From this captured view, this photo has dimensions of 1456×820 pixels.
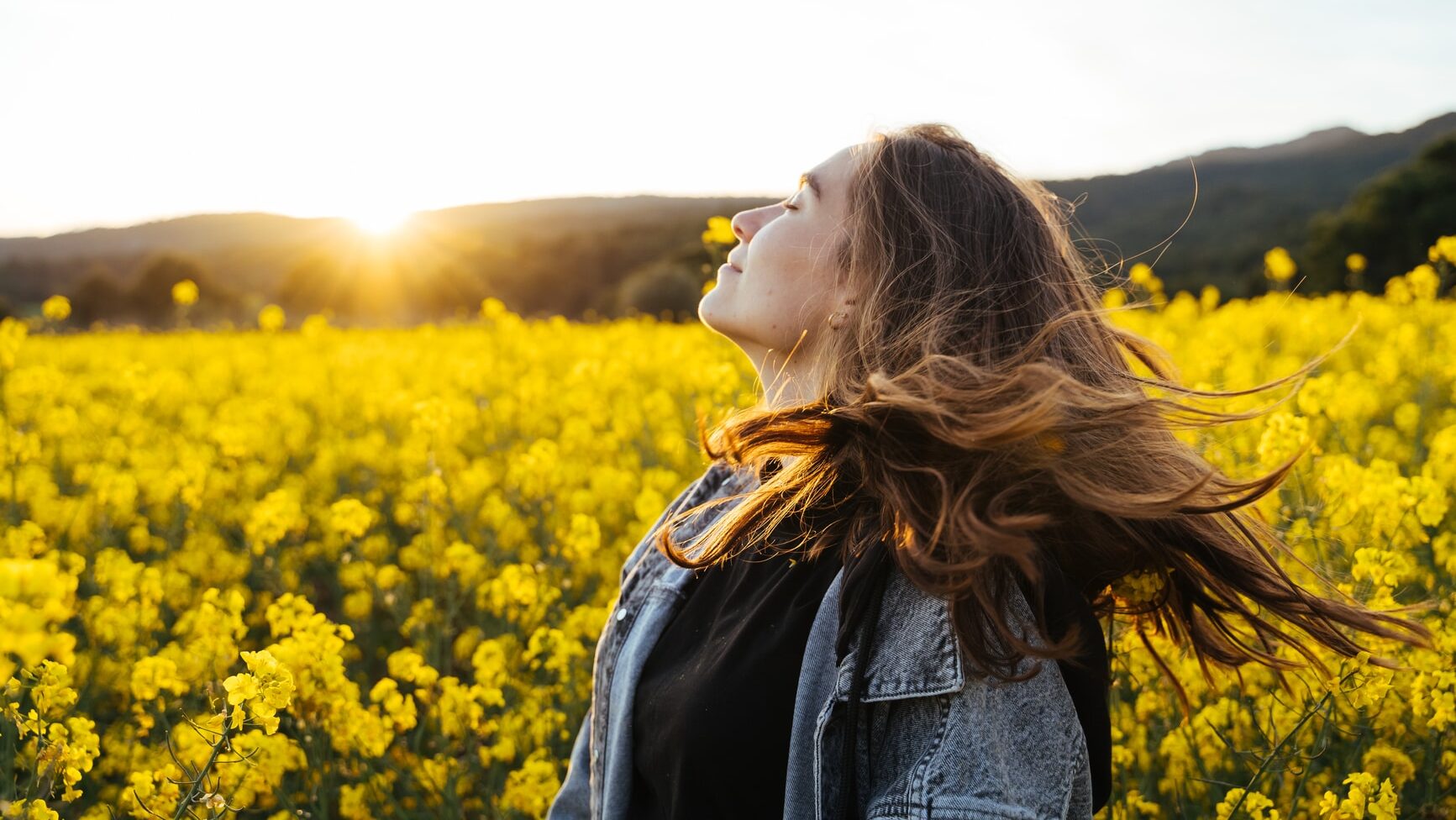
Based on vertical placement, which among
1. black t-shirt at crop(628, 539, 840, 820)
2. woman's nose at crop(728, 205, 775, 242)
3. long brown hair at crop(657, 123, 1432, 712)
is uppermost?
woman's nose at crop(728, 205, 775, 242)

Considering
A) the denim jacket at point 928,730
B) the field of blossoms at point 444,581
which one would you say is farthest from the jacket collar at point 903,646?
the field of blossoms at point 444,581

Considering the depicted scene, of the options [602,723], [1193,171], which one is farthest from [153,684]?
[1193,171]

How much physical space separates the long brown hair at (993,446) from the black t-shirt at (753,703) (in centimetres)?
8

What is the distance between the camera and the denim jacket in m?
1.32

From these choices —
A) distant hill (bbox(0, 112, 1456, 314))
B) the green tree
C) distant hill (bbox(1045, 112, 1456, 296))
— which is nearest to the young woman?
distant hill (bbox(0, 112, 1456, 314))

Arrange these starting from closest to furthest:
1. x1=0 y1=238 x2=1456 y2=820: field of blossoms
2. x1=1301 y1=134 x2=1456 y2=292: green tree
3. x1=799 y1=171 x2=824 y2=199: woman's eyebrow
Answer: x1=799 y1=171 x2=824 y2=199: woman's eyebrow < x1=0 y1=238 x2=1456 y2=820: field of blossoms < x1=1301 y1=134 x2=1456 y2=292: green tree

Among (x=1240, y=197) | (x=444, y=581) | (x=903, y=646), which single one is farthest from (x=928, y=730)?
(x=1240, y=197)

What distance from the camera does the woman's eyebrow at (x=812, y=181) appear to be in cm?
194

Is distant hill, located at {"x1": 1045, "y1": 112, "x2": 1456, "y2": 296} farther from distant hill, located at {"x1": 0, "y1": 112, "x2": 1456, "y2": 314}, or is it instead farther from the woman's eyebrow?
the woman's eyebrow

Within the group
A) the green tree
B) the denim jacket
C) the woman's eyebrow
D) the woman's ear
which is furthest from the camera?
the green tree

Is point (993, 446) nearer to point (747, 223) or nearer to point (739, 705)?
point (739, 705)

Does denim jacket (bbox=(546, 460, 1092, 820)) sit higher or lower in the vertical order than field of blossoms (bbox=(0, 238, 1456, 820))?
higher

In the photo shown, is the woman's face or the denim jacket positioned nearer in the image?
the denim jacket

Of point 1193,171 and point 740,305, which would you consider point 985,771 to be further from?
point 1193,171
